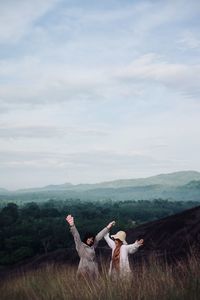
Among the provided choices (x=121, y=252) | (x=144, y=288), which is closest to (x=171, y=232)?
(x=121, y=252)

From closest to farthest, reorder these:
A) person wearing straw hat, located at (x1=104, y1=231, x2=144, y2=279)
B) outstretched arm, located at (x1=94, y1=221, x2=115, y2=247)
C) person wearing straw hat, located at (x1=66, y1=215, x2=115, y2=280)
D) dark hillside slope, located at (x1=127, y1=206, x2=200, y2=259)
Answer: person wearing straw hat, located at (x1=104, y1=231, x2=144, y2=279) → person wearing straw hat, located at (x1=66, y1=215, x2=115, y2=280) → outstretched arm, located at (x1=94, y1=221, x2=115, y2=247) → dark hillside slope, located at (x1=127, y1=206, x2=200, y2=259)

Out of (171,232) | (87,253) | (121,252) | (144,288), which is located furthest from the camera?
(171,232)

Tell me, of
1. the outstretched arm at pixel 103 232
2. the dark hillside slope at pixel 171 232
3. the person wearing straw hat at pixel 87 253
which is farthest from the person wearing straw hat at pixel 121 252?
the dark hillside slope at pixel 171 232

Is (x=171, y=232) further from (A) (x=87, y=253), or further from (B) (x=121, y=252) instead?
(B) (x=121, y=252)

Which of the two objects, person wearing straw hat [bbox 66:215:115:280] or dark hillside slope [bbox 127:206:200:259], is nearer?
person wearing straw hat [bbox 66:215:115:280]

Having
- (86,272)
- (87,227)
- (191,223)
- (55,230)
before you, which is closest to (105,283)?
(86,272)

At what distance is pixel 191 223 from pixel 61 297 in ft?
77.5

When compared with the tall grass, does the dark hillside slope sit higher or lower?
lower

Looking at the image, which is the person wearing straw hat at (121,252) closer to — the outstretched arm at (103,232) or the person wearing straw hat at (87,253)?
the outstretched arm at (103,232)

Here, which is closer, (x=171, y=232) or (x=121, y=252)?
(x=121, y=252)

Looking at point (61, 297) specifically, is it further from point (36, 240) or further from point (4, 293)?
point (36, 240)

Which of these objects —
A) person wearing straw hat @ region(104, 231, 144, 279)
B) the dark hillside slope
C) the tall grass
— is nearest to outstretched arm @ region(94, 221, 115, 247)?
person wearing straw hat @ region(104, 231, 144, 279)

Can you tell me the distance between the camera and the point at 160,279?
7.11m

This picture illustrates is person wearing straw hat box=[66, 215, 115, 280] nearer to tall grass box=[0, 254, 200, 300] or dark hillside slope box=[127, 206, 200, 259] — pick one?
tall grass box=[0, 254, 200, 300]
